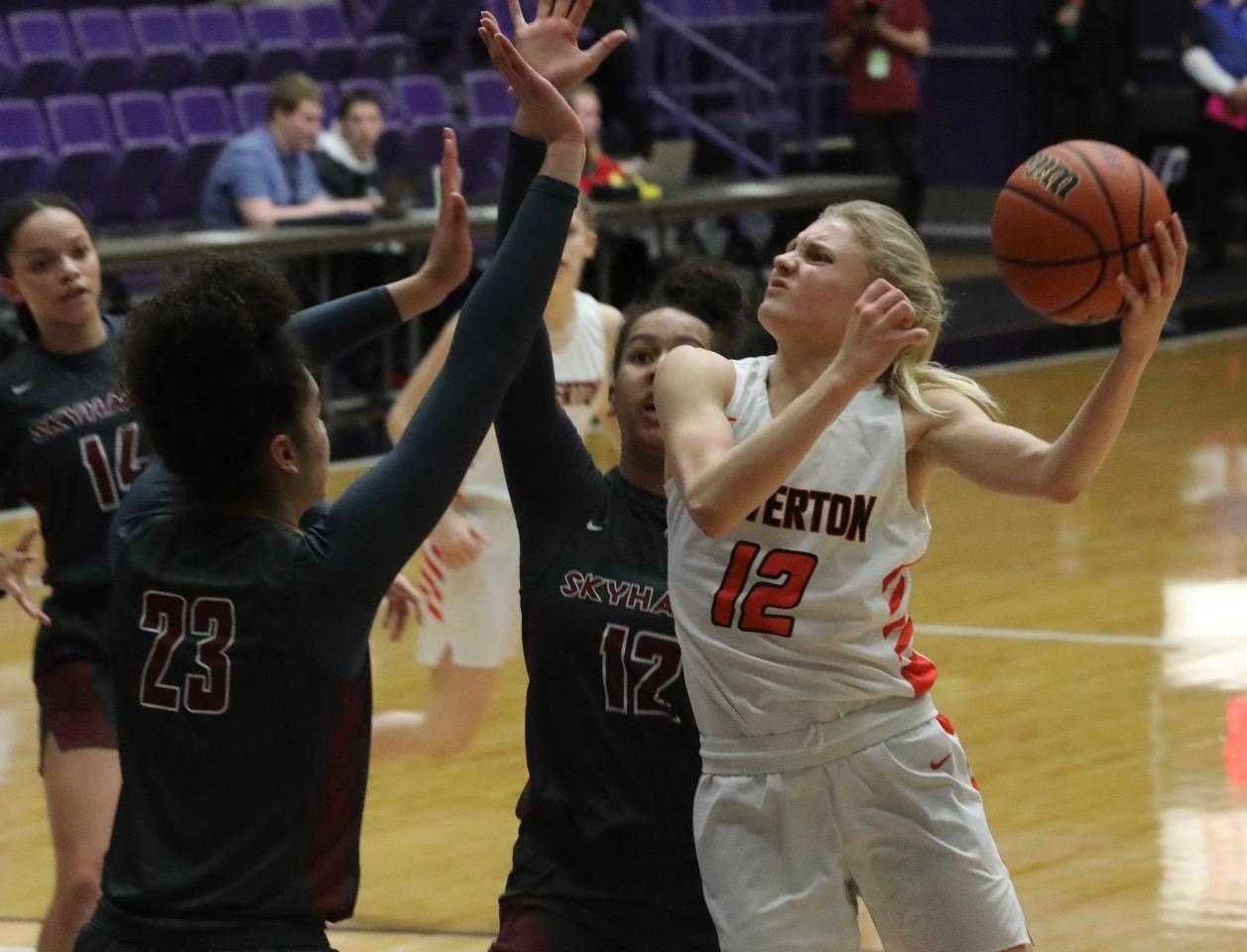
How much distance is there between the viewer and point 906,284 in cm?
321

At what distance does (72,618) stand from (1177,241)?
2296 mm

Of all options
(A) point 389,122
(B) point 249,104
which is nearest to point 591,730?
(B) point 249,104

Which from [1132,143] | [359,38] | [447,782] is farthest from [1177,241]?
[1132,143]

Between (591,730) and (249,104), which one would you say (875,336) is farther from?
(249,104)

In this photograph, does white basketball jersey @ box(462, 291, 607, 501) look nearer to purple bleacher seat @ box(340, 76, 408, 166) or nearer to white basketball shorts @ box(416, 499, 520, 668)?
white basketball shorts @ box(416, 499, 520, 668)

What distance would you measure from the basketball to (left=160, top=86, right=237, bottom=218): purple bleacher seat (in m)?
10.1

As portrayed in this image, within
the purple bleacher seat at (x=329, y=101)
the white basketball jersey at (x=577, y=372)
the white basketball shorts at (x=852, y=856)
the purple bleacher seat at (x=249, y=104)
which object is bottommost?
the purple bleacher seat at (x=329, y=101)

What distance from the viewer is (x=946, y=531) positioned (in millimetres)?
9375

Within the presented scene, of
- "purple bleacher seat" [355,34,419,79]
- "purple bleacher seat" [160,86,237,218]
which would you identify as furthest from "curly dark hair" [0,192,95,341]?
"purple bleacher seat" [355,34,419,79]

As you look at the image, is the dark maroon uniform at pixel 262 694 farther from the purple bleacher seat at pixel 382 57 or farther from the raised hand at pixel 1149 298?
the purple bleacher seat at pixel 382 57

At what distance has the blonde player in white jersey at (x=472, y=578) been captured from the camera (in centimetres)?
555

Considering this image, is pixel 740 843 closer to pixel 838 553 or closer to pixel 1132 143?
pixel 838 553

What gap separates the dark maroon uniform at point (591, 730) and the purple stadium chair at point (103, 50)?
421 inches

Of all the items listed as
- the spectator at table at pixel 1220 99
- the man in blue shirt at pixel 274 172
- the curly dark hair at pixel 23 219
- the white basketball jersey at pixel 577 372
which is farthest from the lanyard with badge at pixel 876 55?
the curly dark hair at pixel 23 219
